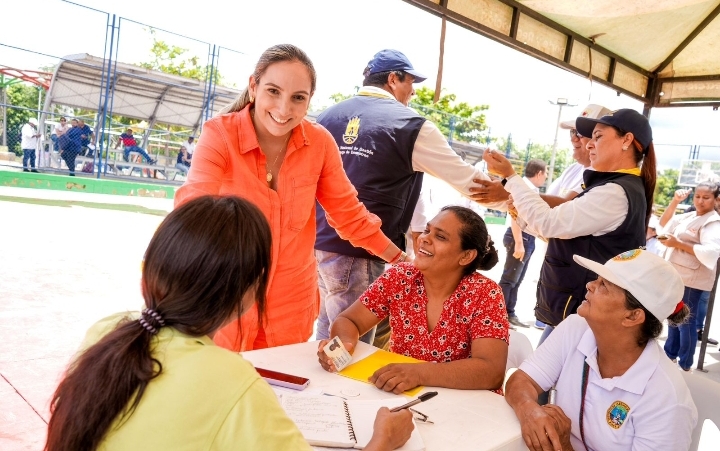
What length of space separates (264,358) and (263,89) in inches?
35.2

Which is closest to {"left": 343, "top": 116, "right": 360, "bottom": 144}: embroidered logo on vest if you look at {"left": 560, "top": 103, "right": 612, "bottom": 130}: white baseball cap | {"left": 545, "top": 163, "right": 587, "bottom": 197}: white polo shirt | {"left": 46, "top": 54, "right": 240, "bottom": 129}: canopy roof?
{"left": 560, "top": 103, "right": 612, "bottom": 130}: white baseball cap

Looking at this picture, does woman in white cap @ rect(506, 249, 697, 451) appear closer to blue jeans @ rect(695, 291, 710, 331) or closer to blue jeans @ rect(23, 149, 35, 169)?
blue jeans @ rect(695, 291, 710, 331)

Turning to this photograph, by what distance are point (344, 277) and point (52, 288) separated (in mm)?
3673

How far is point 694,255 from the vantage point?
535cm

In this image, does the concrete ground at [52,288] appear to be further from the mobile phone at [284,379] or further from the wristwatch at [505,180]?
the wristwatch at [505,180]

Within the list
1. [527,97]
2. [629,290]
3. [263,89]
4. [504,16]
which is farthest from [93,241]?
[527,97]

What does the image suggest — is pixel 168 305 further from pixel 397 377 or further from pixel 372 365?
pixel 372 365

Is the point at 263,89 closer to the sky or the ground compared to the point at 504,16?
closer to the ground

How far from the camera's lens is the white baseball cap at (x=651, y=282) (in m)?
1.79

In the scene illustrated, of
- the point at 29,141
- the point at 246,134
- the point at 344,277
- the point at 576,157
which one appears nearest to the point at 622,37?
the point at 576,157

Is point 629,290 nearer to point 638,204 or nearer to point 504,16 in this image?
point 638,204

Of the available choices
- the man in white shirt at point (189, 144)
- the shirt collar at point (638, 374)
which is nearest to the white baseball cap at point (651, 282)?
the shirt collar at point (638, 374)

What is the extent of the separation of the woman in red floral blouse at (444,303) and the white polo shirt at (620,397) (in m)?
0.20

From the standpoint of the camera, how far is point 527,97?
3259cm
